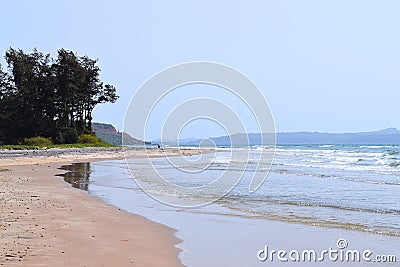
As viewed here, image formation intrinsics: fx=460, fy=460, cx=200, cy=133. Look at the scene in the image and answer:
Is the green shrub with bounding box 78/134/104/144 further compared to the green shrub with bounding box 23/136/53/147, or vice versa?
the green shrub with bounding box 78/134/104/144

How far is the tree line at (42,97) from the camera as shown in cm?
5522

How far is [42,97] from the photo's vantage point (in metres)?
57.0

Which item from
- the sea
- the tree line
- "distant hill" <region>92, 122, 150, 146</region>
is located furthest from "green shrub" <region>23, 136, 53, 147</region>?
the sea

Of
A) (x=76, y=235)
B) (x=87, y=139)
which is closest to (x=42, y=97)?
(x=87, y=139)

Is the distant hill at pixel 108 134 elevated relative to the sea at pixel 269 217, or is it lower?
elevated

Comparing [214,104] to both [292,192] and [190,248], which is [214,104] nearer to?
[292,192]

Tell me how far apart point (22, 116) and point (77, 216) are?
4865 centimetres
